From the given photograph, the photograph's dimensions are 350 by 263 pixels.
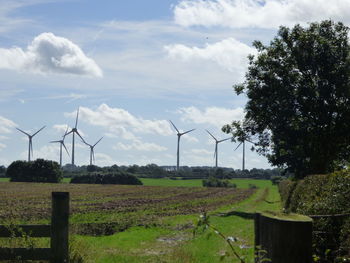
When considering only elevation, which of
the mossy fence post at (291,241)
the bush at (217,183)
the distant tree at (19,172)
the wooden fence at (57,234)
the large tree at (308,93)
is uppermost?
the large tree at (308,93)

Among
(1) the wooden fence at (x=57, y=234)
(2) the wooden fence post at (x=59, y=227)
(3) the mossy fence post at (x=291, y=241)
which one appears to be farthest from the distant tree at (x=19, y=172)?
(3) the mossy fence post at (x=291, y=241)

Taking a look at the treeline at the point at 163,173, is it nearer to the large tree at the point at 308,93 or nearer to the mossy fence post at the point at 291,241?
the large tree at the point at 308,93

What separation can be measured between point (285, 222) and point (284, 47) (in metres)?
36.7

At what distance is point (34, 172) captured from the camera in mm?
116875

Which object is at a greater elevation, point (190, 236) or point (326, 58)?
point (326, 58)

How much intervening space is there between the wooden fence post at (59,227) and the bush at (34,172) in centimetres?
11295

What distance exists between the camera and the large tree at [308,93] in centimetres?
3547

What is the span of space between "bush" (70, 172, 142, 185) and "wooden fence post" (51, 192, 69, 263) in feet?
366

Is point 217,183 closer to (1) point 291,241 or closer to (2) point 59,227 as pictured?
(2) point 59,227

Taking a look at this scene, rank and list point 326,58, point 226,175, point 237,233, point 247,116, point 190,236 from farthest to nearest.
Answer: point 226,175
point 247,116
point 326,58
point 237,233
point 190,236

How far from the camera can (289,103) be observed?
36.1 meters

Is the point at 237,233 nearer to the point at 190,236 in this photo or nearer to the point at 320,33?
the point at 190,236

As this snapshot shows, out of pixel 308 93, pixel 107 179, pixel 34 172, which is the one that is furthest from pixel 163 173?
pixel 308 93

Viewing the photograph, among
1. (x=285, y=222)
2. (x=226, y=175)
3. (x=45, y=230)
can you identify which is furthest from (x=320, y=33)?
(x=226, y=175)
